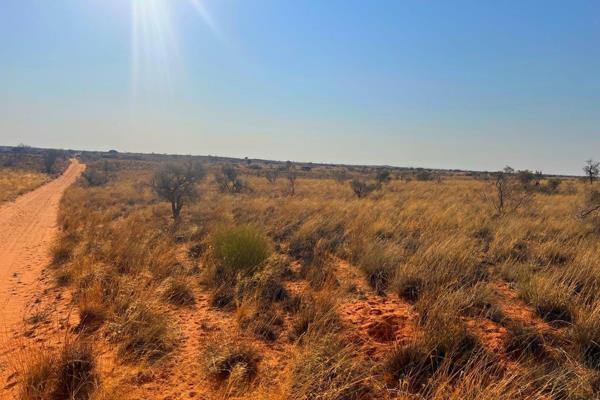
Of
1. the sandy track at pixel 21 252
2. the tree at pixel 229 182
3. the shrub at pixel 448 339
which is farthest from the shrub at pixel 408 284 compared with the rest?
the tree at pixel 229 182

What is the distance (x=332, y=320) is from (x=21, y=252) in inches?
446

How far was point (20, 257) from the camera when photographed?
422 inches

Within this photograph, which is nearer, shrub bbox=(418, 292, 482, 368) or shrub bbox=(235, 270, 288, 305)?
shrub bbox=(418, 292, 482, 368)

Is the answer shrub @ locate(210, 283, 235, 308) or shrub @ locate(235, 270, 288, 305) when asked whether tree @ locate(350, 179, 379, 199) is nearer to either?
shrub @ locate(235, 270, 288, 305)

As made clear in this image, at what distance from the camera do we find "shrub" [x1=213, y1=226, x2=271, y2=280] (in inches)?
296

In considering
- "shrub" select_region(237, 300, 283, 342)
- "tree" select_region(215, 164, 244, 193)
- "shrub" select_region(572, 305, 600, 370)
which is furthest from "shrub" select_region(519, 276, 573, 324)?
"tree" select_region(215, 164, 244, 193)

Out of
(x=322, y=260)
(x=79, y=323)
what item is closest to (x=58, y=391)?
(x=79, y=323)

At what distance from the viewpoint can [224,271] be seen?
7.69 meters

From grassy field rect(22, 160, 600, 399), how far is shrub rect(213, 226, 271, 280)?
0.11 ft

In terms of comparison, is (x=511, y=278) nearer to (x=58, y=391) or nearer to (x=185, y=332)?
(x=185, y=332)

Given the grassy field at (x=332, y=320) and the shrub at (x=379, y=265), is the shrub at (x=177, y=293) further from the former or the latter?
the shrub at (x=379, y=265)

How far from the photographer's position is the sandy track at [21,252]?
260 inches

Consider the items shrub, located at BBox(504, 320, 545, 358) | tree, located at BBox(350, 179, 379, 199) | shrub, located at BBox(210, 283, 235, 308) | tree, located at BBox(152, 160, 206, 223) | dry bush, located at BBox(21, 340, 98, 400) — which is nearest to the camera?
dry bush, located at BBox(21, 340, 98, 400)

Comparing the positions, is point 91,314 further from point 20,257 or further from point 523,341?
point 20,257
